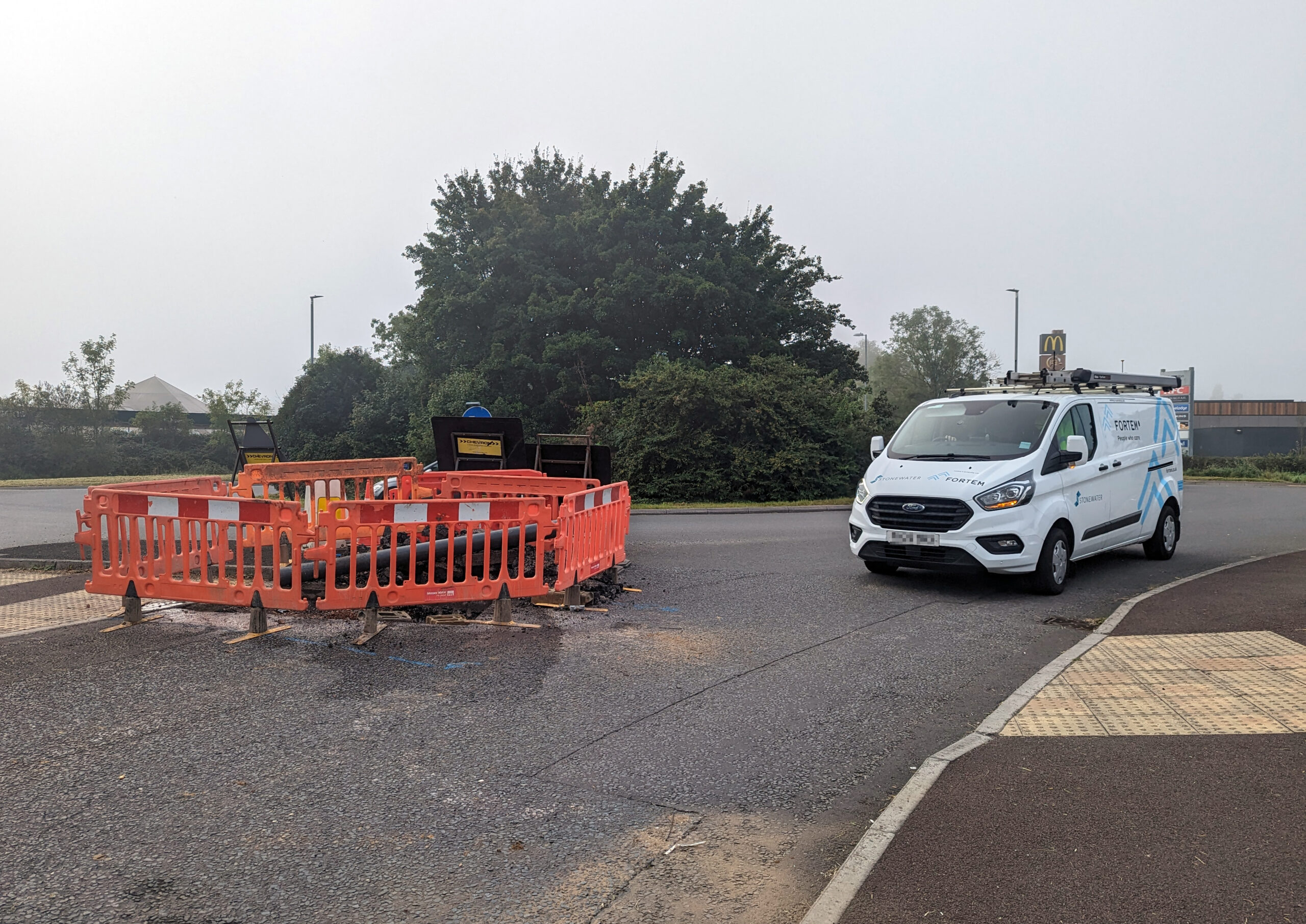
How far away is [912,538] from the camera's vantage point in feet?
32.7

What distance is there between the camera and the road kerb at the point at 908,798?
345 centimetres

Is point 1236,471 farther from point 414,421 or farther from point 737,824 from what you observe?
point 737,824

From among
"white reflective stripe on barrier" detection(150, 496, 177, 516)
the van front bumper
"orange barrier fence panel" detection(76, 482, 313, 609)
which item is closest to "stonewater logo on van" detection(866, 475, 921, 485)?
the van front bumper

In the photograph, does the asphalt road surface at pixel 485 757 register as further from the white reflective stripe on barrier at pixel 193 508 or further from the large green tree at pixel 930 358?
the large green tree at pixel 930 358

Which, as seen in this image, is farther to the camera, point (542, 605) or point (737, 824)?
point (542, 605)

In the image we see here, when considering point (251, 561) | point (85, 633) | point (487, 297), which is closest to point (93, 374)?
point (487, 297)

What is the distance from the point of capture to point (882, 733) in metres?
5.48

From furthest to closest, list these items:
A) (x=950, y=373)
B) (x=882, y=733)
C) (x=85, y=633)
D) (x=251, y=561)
Answer: (x=950, y=373) < (x=251, y=561) < (x=85, y=633) < (x=882, y=733)

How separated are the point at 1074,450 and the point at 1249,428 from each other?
6420 cm

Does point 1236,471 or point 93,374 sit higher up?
point 93,374

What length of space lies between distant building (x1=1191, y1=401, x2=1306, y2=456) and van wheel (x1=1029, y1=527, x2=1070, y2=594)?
185 feet

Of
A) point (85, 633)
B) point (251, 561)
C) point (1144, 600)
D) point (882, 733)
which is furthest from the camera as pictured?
point (251, 561)

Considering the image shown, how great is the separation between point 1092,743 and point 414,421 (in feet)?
127

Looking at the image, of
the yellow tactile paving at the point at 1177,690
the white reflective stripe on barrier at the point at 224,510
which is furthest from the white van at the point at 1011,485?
the white reflective stripe on barrier at the point at 224,510
